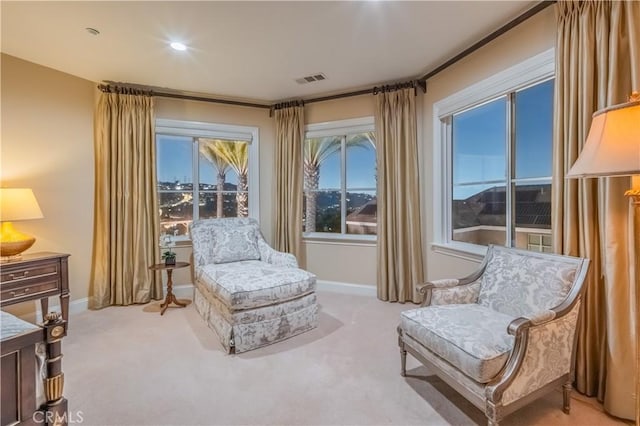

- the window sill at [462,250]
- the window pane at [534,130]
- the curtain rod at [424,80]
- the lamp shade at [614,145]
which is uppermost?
the curtain rod at [424,80]

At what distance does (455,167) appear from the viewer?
3.41 meters

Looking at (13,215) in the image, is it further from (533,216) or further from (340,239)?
(533,216)

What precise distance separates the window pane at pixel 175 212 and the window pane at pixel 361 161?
2137 millimetres

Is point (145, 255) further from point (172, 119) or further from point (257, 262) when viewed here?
point (172, 119)

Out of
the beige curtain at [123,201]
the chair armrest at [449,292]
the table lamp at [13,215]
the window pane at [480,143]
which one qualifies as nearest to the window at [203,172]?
the beige curtain at [123,201]

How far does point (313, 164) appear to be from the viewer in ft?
14.4

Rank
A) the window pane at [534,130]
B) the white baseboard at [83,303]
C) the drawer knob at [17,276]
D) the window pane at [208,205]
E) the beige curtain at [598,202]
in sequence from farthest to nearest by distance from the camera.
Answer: the window pane at [208,205]
the white baseboard at [83,303]
the drawer knob at [17,276]
the window pane at [534,130]
the beige curtain at [598,202]

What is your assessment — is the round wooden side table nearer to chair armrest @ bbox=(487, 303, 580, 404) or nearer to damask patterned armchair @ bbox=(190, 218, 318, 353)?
damask patterned armchair @ bbox=(190, 218, 318, 353)

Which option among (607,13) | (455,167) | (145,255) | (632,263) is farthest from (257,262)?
(607,13)

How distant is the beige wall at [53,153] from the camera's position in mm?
2973

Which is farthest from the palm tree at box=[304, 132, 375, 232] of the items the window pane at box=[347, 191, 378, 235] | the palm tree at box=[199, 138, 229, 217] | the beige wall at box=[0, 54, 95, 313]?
the beige wall at box=[0, 54, 95, 313]

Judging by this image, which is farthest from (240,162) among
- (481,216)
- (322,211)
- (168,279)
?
(481,216)

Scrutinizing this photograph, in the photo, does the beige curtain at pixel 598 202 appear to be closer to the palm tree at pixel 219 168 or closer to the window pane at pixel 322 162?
the window pane at pixel 322 162

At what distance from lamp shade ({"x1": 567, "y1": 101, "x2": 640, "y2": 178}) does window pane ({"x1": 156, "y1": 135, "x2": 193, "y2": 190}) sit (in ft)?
13.1
